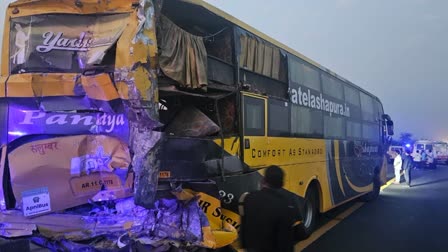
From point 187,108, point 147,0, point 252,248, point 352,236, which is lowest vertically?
point 352,236

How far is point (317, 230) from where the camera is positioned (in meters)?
9.30

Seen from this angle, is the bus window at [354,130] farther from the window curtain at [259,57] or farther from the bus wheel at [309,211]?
the window curtain at [259,57]

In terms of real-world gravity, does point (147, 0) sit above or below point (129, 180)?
above

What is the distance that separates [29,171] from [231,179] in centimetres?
242

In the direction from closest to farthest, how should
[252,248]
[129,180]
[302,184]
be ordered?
1. [252,248]
2. [129,180]
3. [302,184]

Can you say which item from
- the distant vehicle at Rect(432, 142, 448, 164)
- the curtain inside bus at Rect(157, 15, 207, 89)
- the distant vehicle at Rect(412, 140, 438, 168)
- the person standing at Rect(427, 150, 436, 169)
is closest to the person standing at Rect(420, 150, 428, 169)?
the person standing at Rect(427, 150, 436, 169)

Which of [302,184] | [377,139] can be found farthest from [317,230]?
[377,139]

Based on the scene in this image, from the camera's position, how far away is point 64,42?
523 cm

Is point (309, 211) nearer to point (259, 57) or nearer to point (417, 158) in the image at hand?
point (259, 57)

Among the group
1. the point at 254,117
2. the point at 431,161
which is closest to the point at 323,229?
the point at 254,117

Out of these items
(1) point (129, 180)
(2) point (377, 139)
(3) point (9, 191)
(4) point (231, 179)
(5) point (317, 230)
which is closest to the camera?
(1) point (129, 180)

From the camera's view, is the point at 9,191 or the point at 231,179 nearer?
the point at 9,191

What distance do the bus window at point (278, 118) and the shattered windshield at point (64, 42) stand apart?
3018mm

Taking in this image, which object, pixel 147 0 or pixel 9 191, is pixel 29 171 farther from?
pixel 147 0
